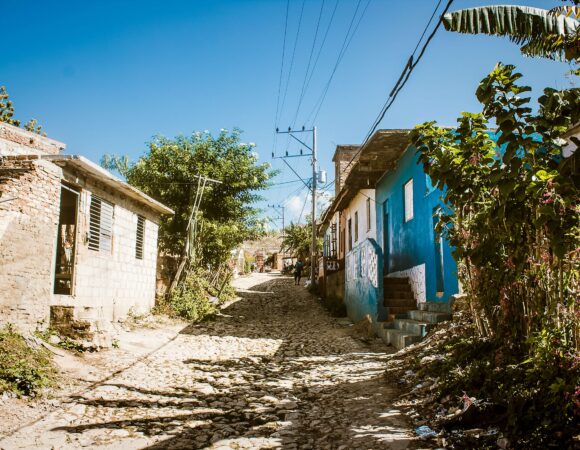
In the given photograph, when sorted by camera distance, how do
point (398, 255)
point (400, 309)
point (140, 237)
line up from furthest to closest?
point (140, 237), point (398, 255), point (400, 309)

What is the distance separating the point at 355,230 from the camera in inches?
758

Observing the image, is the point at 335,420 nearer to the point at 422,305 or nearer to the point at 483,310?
the point at 483,310

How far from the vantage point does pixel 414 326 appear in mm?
8352

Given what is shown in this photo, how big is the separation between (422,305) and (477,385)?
5.26 meters

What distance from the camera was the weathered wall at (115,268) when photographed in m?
9.76

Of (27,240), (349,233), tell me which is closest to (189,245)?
(27,240)

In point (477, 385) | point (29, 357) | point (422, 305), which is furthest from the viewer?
point (422, 305)

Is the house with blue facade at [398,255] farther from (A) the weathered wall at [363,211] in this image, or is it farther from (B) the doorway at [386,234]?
(A) the weathered wall at [363,211]

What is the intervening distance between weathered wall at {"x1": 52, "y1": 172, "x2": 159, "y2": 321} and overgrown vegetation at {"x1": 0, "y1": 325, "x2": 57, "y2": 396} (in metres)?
1.65

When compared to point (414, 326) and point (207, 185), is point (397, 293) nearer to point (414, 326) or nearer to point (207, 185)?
point (414, 326)

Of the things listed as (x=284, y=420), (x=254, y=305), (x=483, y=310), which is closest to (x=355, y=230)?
(x=254, y=305)

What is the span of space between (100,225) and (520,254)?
32.1ft

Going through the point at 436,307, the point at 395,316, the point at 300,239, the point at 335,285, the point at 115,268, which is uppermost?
the point at 300,239

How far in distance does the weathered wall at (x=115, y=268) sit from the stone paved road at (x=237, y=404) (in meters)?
2.53
